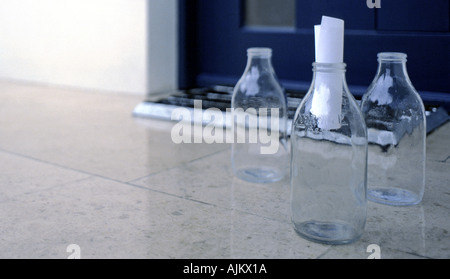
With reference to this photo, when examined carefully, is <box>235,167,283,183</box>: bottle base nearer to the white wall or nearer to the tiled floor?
the tiled floor

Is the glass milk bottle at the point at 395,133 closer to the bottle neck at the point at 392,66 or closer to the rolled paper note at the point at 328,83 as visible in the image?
the bottle neck at the point at 392,66

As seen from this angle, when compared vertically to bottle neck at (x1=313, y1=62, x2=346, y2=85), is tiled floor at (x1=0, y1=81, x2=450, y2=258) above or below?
below

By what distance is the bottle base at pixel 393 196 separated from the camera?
1233 millimetres

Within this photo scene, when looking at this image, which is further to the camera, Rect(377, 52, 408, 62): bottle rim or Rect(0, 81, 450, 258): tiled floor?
Rect(377, 52, 408, 62): bottle rim

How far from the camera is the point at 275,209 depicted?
3.99 feet

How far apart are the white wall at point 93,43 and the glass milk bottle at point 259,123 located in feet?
4.36

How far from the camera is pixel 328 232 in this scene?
1030 millimetres

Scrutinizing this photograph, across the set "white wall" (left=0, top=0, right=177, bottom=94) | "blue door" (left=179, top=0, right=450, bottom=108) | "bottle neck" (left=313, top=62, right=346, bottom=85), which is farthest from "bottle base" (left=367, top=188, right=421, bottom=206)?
"white wall" (left=0, top=0, right=177, bottom=94)

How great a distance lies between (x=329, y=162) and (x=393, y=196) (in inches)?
11.5

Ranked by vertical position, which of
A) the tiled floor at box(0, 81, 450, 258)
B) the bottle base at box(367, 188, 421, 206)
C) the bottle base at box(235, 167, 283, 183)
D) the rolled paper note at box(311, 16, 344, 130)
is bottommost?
the tiled floor at box(0, 81, 450, 258)

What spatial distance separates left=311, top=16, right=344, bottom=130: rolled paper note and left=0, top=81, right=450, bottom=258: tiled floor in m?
0.22

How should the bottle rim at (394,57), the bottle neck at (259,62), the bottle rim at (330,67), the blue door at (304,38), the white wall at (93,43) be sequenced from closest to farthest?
the bottle rim at (330,67) < the bottle rim at (394,57) < the bottle neck at (259,62) < the blue door at (304,38) < the white wall at (93,43)

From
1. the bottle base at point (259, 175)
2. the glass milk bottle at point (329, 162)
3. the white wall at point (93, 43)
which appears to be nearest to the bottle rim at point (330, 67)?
the glass milk bottle at point (329, 162)

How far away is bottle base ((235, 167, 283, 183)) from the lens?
1419 mm
